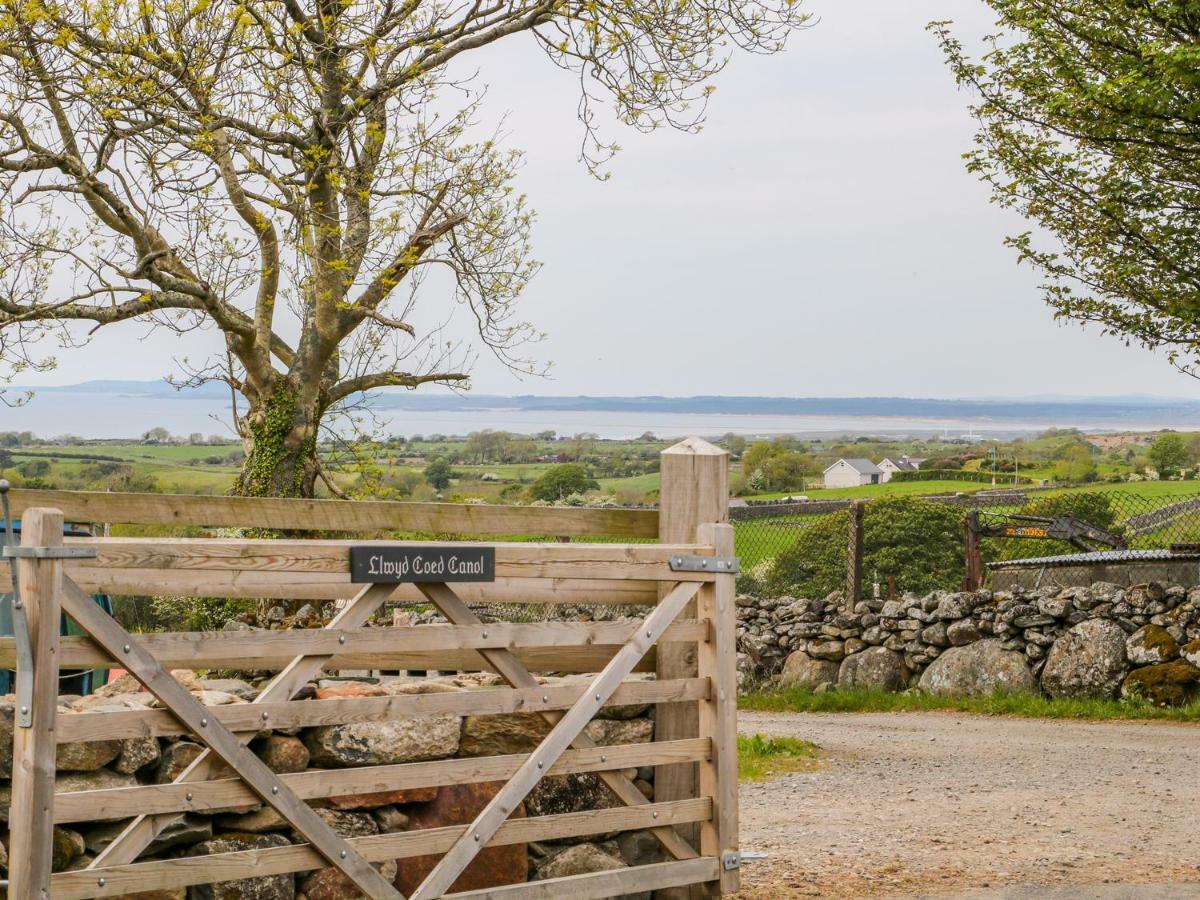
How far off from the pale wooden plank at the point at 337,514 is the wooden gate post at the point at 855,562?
11084mm

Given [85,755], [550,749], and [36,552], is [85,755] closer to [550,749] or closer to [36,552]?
[36,552]

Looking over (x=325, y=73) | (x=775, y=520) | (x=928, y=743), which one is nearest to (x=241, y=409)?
(x=325, y=73)

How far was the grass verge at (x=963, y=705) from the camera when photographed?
13.6 m

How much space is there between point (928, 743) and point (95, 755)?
858 centimetres

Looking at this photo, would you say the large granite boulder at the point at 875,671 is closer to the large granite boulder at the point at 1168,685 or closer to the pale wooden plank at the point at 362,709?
the large granite boulder at the point at 1168,685

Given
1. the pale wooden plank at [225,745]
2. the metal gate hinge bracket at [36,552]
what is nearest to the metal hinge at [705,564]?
the pale wooden plank at [225,745]

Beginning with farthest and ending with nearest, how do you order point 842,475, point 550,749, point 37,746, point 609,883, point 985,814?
point 842,475, point 985,814, point 609,883, point 550,749, point 37,746

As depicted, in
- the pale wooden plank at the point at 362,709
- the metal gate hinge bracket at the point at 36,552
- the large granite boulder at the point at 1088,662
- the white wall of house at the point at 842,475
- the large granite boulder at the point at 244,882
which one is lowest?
the large granite boulder at the point at 1088,662

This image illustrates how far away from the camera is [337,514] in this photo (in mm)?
5953

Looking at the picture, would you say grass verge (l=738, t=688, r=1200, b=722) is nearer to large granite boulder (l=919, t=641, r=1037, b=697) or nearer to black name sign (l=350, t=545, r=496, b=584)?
large granite boulder (l=919, t=641, r=1037, b=697)

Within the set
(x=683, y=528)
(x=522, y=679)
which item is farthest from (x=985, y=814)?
(x=522, y=679)

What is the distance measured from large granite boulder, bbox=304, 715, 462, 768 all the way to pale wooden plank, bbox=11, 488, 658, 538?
0.85 metres

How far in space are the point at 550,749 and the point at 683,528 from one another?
4.34ft

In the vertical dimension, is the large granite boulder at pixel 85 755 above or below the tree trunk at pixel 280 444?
below
